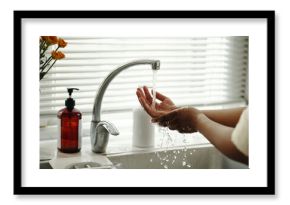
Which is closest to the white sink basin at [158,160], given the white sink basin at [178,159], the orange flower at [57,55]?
the white sink basin at [178,159]

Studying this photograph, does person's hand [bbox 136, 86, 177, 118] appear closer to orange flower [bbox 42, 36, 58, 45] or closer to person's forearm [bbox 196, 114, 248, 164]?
person's forearm [bbox 196, 114, 248, 164]

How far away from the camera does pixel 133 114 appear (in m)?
1.53

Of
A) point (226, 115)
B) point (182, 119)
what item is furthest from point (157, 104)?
point (226, 115)

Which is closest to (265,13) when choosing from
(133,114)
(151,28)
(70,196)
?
(151,28)

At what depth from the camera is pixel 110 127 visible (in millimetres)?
1508

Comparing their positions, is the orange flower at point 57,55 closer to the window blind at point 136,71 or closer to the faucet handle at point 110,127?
the window blind at point 136,71

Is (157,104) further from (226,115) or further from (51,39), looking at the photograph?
(51,39)

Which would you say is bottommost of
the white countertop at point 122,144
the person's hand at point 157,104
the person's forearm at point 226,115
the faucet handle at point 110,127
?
the white countertop at point 122,144

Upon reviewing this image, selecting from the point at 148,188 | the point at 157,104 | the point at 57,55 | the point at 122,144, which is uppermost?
the point at 57,55

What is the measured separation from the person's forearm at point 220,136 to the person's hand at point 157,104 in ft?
0.32

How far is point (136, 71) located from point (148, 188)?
350 millimetres

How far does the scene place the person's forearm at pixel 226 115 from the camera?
1.49 metres
